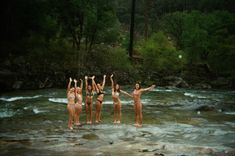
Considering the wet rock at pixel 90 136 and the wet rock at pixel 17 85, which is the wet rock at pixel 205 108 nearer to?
the wet rock at pixel 90 136

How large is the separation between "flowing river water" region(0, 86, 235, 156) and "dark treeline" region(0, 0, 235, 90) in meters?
13.6

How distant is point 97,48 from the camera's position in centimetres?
4978

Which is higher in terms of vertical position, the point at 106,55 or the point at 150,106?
the point at 106,55

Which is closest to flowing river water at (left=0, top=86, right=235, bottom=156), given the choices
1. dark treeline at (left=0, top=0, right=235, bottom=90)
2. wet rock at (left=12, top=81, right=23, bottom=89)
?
wet rock at (left=12, top=81, right=23, bottom=89)

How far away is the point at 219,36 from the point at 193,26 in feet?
15.9

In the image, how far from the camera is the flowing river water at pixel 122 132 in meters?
13.4

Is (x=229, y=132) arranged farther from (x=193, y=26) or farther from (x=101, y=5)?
(x=193, y=26)

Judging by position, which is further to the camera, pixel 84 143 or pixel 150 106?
pixel 150 106

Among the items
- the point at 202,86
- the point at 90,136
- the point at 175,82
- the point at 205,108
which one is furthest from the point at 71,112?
the point at 202,86

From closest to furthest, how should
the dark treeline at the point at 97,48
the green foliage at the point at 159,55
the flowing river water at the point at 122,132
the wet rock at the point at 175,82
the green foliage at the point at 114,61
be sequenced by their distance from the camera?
the flowing river water at the point at 122,132 → the dark treeline at the point at 97,48 → the green foliage at the point at 114,61 → the wet rock at the point at 175,82 → the green foliage at the point at 159,55

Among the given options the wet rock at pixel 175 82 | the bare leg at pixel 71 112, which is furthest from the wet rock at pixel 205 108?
the wet rock at pixel 175 82

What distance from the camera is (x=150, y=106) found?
27422 mm

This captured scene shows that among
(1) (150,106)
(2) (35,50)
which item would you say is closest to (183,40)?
(2) (35,50)

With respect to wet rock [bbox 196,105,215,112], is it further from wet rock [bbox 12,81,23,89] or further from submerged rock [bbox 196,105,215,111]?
wet rock [bbox 12,81,23,89]
